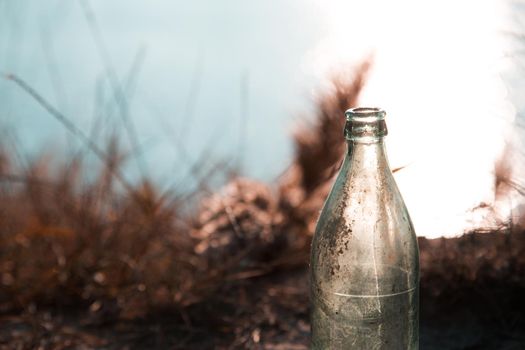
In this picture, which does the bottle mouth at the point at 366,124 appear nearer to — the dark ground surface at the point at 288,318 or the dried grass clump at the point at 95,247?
the dark ground surface at the point at 288,318

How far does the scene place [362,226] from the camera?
1028 millimetres

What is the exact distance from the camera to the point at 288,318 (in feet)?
5.10

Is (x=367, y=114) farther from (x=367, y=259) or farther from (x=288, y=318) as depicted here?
(x=288, y=318)

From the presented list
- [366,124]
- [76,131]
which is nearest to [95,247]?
[76,131]

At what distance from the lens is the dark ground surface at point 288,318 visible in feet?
4.31

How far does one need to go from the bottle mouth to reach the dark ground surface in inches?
17.0

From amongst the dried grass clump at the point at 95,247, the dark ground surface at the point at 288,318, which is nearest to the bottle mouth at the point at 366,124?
the dark ground surface at the point at 288,318

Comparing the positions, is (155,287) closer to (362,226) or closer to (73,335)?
(73,335)

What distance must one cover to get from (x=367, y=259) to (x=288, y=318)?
0.57 m

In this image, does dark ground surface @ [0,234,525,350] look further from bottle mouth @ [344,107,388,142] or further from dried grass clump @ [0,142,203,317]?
bottle mouth @ [344,107,388,142]

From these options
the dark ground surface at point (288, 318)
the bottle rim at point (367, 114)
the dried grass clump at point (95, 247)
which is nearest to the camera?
the bottle rim at point (367, 114)

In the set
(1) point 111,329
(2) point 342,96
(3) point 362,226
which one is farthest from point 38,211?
(3) point 362,226

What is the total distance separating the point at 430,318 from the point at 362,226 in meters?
0.51

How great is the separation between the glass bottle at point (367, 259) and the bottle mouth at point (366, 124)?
0.06ft
